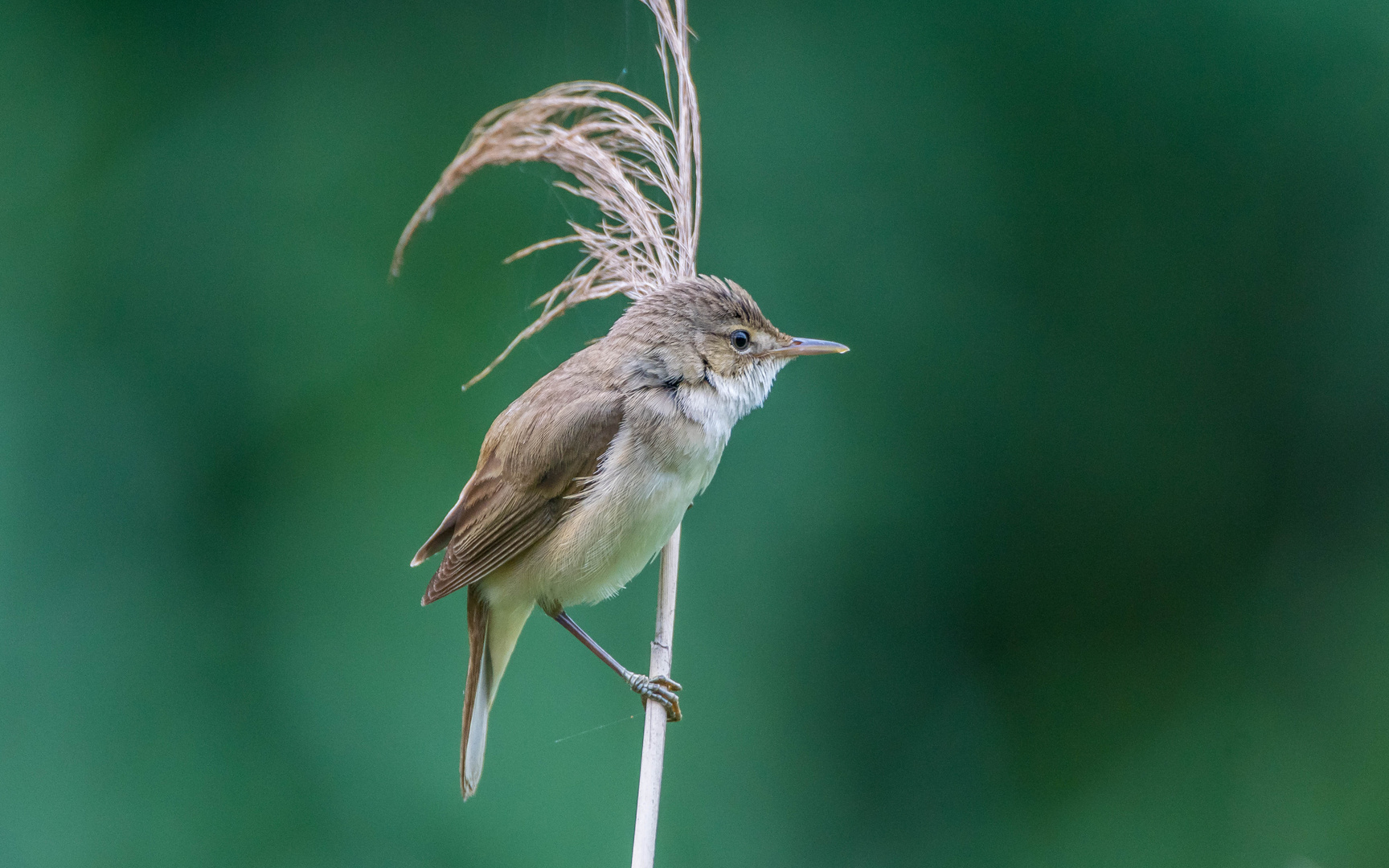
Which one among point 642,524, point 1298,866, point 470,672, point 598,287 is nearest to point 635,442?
point 642,524

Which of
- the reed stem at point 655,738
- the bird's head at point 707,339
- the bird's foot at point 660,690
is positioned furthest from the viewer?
the bird's head at point 707,339

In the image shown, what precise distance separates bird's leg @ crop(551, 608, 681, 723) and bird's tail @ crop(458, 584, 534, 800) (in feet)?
0.40

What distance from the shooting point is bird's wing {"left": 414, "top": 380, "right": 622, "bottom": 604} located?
2.11 metres

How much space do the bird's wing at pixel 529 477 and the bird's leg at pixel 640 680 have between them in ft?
1.06

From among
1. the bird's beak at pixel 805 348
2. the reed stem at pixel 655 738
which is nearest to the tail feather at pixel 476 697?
the reed stem at pixel 655 738

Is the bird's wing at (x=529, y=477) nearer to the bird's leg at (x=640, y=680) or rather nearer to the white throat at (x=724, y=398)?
the white throat at (x=724, y=398)

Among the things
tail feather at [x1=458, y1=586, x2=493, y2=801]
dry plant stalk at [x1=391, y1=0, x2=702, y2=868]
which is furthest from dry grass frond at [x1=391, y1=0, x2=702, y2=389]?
tail feather at [x1=458, y1=586, x2=493, y2=801]

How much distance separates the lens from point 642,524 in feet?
6.75

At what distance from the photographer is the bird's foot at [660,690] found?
6.64 ft

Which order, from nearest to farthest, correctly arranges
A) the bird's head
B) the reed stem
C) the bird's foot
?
the reed stem < the bird's foot < the bird's head

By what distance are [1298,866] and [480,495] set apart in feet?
5.35

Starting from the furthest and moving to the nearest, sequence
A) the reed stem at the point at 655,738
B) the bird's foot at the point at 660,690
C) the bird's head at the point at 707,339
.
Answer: the bird's head at the point at 707,339 < the bird's foot at the point at 660,690 < the reed stem at the point at 655,738

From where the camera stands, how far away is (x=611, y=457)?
2.10 m

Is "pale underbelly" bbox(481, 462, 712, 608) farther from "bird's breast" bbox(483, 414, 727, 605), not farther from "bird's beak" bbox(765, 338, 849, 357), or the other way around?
"bird's beak" bbox(765, 338, 849, 357)
